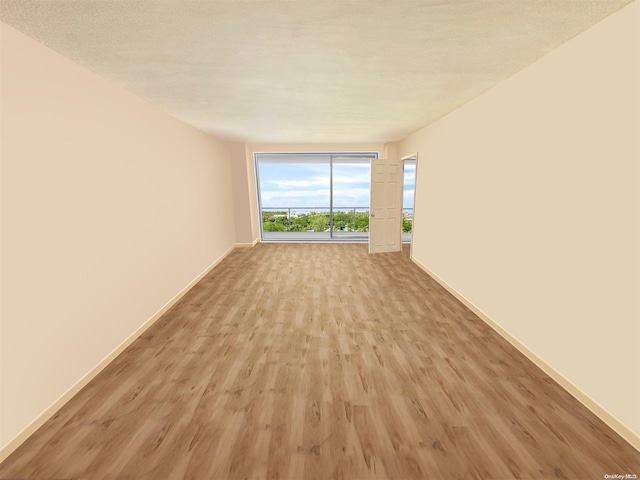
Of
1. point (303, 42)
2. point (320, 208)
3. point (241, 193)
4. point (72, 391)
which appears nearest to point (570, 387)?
point (303, 42)

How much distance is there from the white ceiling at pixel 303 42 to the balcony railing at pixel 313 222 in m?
6.22

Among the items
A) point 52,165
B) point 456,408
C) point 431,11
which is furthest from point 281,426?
point 431,11

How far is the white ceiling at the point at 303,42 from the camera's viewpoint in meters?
1.43

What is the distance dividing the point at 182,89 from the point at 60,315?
7.09 feet

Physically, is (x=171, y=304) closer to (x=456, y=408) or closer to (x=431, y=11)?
(x=456, y=408)

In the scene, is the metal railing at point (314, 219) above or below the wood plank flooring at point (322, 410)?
above

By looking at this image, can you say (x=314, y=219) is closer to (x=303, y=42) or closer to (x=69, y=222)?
(x=69, y=222)

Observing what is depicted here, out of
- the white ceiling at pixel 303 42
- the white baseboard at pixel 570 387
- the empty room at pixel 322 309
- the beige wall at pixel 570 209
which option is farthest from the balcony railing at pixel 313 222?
the white ceiling at pixel 303 42

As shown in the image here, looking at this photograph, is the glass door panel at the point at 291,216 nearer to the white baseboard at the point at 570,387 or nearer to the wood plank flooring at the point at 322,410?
the wood plank flooring at the point at 322,410

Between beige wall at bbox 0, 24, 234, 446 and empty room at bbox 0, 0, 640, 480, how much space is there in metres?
0.02

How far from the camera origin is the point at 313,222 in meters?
10.0

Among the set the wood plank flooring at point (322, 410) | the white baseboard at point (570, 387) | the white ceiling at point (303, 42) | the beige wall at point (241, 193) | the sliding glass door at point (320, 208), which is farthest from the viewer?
the sliding glass door at point (320, 208)

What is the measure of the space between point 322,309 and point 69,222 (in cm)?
265

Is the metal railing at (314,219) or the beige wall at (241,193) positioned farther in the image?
the metal railing at (314,219)
